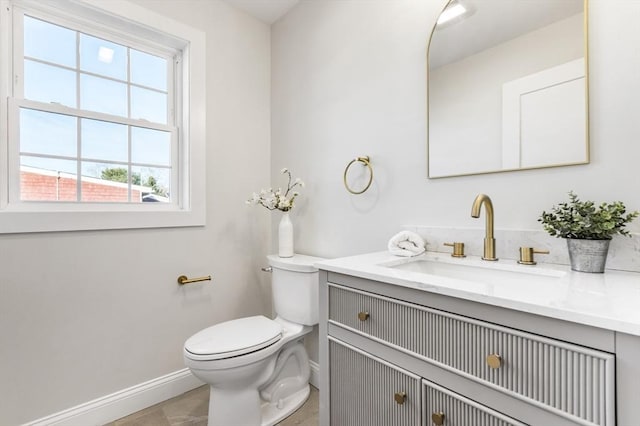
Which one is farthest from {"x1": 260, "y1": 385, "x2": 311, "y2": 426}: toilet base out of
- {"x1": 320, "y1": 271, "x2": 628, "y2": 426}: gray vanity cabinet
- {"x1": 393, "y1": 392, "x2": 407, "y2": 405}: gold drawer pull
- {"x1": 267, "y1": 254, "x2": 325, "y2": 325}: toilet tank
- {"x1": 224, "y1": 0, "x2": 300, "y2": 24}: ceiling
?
{"x1": 224, "y1": 0, "x2": 300, "y2": 24}: ceiling

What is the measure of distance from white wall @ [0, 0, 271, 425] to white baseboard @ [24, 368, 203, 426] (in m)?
0.03

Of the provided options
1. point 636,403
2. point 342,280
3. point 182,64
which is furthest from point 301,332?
point 182,64

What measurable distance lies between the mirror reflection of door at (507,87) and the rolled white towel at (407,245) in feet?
1.01

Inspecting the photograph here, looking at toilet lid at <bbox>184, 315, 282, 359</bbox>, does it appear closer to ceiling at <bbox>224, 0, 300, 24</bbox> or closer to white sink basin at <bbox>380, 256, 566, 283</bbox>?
white sink basin at <bbox>380, 256, 566, 283</bbox>

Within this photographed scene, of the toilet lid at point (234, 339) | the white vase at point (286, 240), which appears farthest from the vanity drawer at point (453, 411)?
the white vase at point (286, 240)

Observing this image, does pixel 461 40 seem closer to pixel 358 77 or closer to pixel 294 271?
pixel 358 77

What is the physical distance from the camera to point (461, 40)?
1.33 metres

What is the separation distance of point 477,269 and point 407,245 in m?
0.29

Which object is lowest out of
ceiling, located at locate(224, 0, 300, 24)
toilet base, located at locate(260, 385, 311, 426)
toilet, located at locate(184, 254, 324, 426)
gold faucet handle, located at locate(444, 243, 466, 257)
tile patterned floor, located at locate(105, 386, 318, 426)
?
tile patterned floor, located at locate(105, 386, 318, 426)

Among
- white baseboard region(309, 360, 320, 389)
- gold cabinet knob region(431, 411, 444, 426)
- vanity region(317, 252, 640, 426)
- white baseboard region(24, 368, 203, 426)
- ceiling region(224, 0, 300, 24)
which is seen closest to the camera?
vanity region(317, 252, 640, 426)

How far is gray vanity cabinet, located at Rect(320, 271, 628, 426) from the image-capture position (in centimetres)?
60

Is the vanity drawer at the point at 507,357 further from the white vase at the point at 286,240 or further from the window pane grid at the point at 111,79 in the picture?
the window pane grid at the point at 111,79

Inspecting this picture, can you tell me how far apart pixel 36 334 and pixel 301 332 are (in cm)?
128

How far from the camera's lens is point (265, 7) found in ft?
7.04
